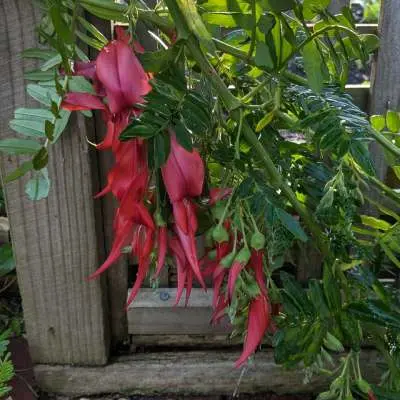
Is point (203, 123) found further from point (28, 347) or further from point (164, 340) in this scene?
point (28, 347)

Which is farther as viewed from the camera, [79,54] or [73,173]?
[73,173]

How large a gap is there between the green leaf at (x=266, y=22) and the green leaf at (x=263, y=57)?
0.02 meters

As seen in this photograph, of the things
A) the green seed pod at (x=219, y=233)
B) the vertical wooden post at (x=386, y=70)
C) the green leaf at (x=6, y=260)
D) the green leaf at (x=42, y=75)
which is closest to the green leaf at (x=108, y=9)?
the green leaf at (x=42, y=75)

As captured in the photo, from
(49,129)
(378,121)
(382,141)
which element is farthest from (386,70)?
(49,129)

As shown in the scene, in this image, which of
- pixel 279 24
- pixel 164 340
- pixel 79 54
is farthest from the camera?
pixel 164 340

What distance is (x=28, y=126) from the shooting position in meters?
0.87

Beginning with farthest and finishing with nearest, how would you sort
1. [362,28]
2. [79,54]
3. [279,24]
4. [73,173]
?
[362,28], [73,173], [79,54], [279,24]

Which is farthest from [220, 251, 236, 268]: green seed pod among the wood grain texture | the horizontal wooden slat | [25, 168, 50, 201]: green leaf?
the horizontal wooden slat

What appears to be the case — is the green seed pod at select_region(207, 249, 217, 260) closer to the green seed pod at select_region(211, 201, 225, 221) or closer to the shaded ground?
the green seed pod at select_region(211, 201, 225, 221)

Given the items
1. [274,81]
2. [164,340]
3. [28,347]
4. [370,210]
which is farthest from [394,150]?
[28,347]

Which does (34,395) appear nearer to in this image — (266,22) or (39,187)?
(39,187)

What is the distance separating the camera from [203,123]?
2.41 feet

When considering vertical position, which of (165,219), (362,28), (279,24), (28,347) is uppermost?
(279,24)

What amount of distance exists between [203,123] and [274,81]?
0.19 m
